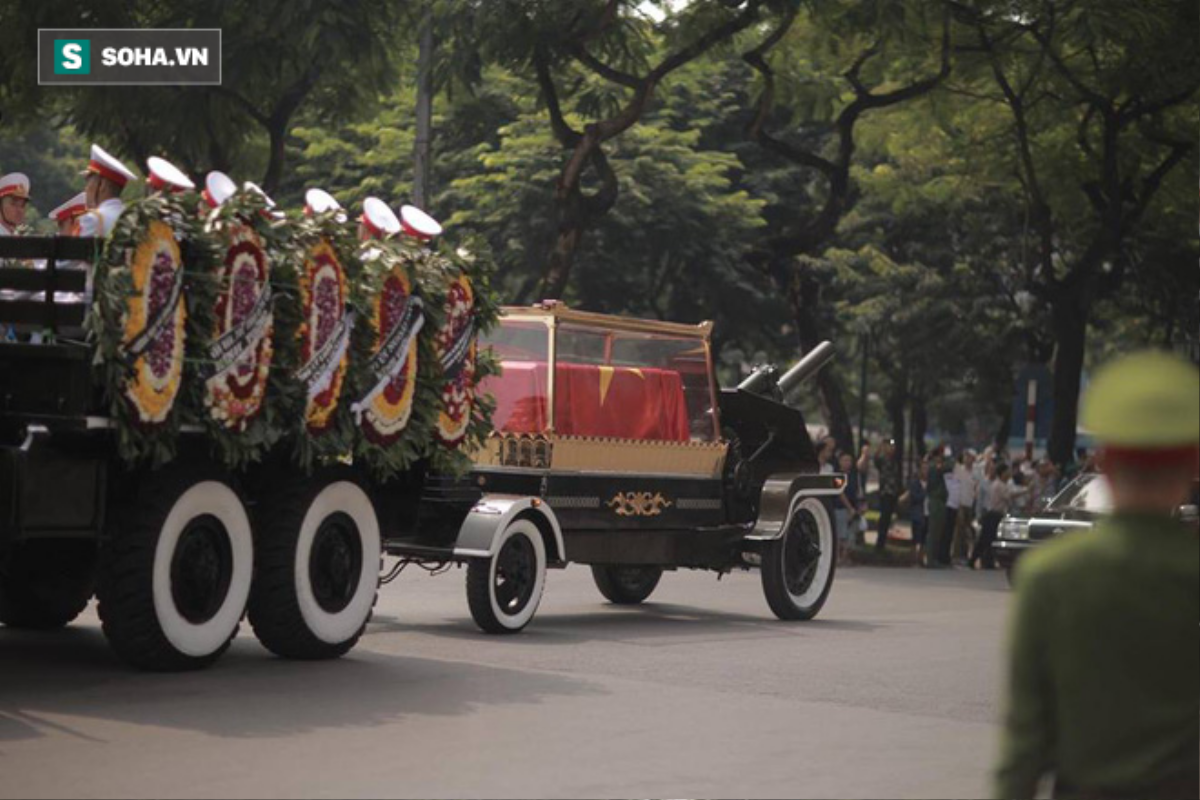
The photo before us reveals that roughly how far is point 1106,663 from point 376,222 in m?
10.7

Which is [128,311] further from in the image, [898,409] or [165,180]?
[898,409]

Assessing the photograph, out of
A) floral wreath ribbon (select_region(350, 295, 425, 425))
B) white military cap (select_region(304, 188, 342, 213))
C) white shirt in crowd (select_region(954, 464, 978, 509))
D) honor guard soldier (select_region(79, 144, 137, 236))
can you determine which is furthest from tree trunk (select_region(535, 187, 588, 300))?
honor guard soldier (select_region(79, 144, 137, 236))

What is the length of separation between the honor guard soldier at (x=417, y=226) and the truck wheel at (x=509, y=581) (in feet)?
7.80

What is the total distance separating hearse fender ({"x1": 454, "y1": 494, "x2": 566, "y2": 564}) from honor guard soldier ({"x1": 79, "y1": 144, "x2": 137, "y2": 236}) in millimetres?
4256

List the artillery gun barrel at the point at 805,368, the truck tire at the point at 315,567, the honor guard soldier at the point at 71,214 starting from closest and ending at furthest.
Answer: the honor guard soldier at the point at 71,214
the truck tire at the point at 315,567
the artillery gun barrel at the point at 805,368

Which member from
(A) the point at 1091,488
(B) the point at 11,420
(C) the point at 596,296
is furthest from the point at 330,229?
(C) the point at 596,296

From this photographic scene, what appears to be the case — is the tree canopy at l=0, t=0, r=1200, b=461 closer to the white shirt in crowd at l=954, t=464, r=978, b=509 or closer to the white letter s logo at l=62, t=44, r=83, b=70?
the white letter s logo at l=62, t=44, r=83, b=70

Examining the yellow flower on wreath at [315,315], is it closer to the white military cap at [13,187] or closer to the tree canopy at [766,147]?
the white military cap at [13,187]

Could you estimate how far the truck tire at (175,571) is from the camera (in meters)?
12.4

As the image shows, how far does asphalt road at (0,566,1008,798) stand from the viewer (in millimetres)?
9656

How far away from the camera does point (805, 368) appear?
2150cm

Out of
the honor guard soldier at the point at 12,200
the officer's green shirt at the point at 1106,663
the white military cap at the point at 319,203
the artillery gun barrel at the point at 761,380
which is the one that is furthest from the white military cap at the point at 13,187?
the officer's green shirt at the point at 1106,663

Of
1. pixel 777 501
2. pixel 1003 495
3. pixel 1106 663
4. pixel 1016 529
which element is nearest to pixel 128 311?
pixel 1106 663

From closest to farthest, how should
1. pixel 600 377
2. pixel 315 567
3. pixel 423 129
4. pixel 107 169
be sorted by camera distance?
pixel 107 169 < pixel 315 567 < pixel 600 377 < pixel 423 129
